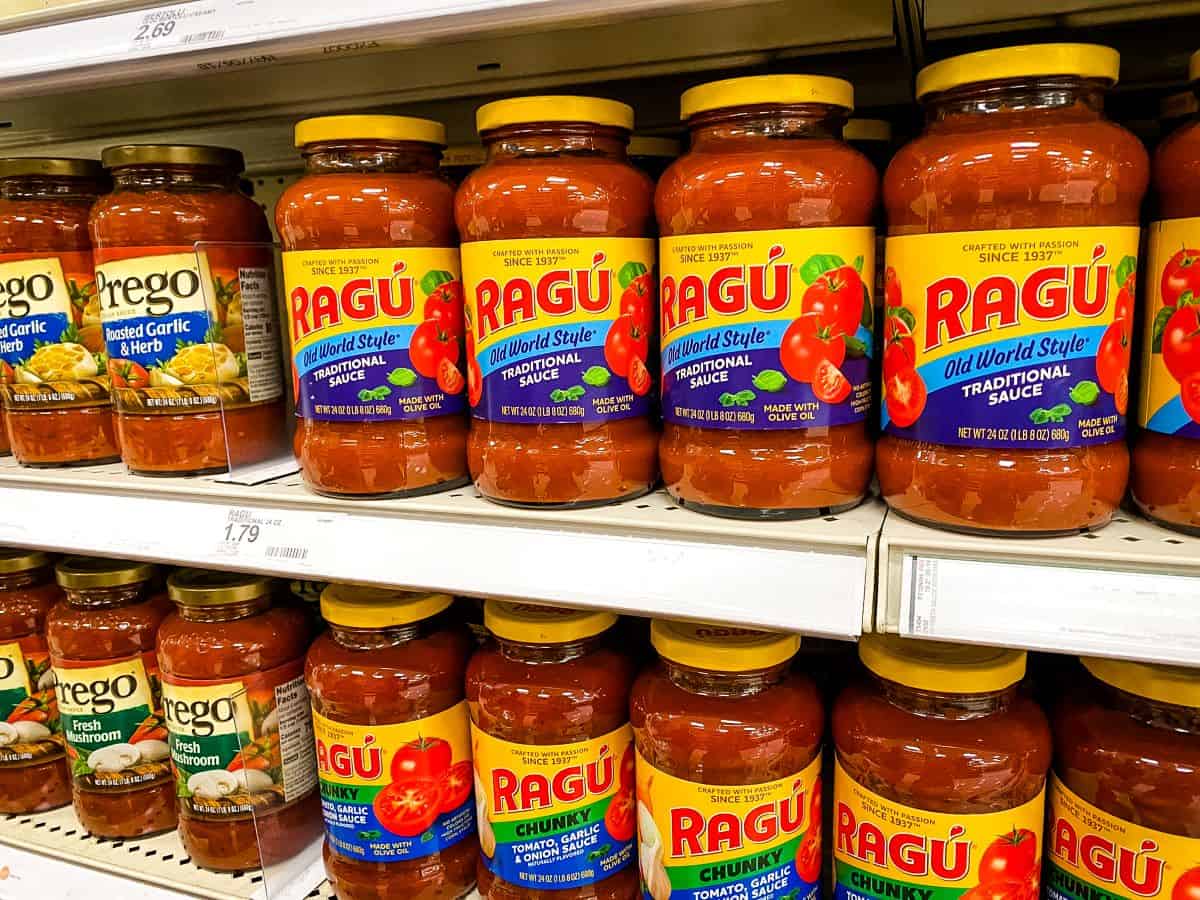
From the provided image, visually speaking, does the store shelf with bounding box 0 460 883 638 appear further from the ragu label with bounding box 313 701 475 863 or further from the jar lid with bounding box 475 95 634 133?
the jar lid with bounding box 475 95 634 133

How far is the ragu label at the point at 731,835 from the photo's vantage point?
0.87 m

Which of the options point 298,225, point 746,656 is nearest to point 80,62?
point 298,225

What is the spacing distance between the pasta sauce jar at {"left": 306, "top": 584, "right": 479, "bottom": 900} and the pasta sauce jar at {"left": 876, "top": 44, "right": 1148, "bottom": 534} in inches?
23.2

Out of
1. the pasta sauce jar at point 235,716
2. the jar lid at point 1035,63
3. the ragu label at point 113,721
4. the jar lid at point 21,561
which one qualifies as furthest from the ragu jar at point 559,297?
the jar lid at point 21,561

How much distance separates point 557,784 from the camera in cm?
95

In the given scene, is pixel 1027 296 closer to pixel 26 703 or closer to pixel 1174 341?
pixel 1174 341

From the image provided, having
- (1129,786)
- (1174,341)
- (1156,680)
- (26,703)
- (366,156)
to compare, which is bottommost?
(26,703)

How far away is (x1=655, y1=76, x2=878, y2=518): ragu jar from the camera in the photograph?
77 cm

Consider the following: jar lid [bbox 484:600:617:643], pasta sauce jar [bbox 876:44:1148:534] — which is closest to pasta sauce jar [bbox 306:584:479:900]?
jar lid [bbox 484:600:617:643]

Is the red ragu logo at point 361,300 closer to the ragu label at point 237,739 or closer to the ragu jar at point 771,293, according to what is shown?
the ragu jar at point 771,293

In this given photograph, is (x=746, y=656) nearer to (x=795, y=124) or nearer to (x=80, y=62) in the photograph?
(x=795, y=124)

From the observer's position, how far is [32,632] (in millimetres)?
1257

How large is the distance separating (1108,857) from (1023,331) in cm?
49

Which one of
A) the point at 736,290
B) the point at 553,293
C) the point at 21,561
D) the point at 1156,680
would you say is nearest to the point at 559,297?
the point at 553,293
